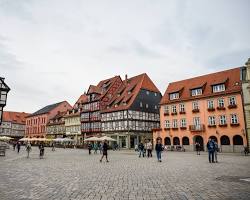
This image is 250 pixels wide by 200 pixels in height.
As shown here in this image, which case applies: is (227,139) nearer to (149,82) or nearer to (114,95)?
(149,82)

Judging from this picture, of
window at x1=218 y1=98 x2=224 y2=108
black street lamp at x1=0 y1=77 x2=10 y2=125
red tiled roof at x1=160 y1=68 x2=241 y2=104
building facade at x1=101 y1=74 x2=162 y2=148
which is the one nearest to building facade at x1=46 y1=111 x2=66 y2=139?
building facade at x1=101 y1=74 x2=162 y2=148

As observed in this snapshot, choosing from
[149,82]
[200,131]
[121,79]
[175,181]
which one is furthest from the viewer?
[121,79]

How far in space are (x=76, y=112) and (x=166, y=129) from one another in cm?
3344

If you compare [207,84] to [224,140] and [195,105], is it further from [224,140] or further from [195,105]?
[224,140]

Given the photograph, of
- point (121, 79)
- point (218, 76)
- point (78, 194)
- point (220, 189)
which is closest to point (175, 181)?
point (220, 189)

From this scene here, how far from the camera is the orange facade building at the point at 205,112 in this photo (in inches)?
1416

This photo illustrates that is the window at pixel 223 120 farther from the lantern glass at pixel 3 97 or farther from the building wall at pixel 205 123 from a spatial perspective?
the lantern glass at pixel 3 97

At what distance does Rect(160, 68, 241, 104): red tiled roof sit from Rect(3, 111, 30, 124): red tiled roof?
245 feet

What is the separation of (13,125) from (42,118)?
20.5m

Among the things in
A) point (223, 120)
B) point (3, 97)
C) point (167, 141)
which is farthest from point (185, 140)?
point (3, 97)

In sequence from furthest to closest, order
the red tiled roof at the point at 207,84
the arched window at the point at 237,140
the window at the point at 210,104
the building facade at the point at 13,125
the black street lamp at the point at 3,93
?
1. the building facade at the point at 13,125
2. the black street lamp at the point at 3,93
3. the window at the point at 210,104
4. the red tiled roof at the point at 207,84
5. the arched window at the point at 237,140

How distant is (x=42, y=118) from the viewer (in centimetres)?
8825

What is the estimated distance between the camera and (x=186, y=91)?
146 ft

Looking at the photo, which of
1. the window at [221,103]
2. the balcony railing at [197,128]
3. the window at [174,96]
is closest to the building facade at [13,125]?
the window at [174,96]
